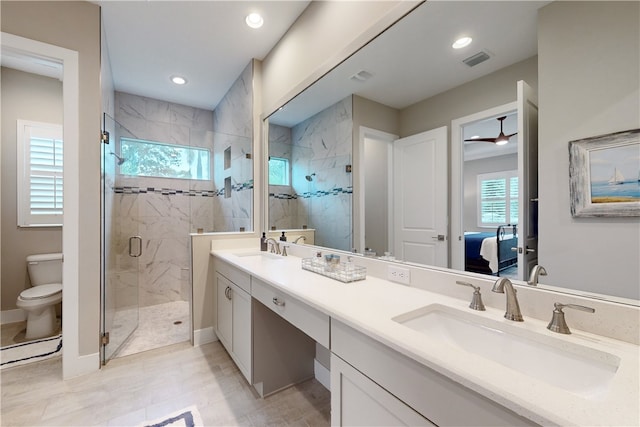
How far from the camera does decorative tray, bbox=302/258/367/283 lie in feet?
4.67

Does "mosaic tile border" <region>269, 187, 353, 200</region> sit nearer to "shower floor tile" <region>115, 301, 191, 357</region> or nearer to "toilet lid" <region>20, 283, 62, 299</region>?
"shower floor tile" <region>115, 301, 191, 357</region>

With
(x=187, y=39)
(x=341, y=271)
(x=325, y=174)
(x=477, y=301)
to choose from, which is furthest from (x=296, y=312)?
(x=187, y=39)

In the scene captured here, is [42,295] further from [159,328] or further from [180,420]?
[180,420]

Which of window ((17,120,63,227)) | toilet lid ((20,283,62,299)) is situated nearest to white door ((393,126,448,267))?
toilet lid ((20,283,62,299))

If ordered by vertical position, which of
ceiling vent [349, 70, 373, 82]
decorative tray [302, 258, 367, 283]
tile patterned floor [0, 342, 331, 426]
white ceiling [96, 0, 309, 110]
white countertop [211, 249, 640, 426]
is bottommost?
tile patterned floor [0, 342, 331, 426]

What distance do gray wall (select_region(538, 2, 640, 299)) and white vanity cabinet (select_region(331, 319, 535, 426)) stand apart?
1.85ft

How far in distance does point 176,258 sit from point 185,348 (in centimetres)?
147

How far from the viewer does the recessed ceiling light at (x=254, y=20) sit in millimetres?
2165

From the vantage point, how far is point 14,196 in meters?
2.81

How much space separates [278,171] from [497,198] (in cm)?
201

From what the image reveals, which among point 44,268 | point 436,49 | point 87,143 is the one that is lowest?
point 44,268

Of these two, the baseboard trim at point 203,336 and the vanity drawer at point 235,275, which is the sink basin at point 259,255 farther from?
the baseboard trim at point 203,336

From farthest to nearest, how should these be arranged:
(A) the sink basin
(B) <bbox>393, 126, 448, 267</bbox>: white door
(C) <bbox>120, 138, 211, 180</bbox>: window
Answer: (C) <bbox>120, 138, 211, 180</bbox>: window < (A) the sink basin < (B) <bbox>393, 126, 448, 267</bbox>: white door

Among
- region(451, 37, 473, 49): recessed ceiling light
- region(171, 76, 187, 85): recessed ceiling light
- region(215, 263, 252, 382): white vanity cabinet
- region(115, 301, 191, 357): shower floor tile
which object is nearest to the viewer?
region(451, 37, 473, 49): recessed ceiling light
